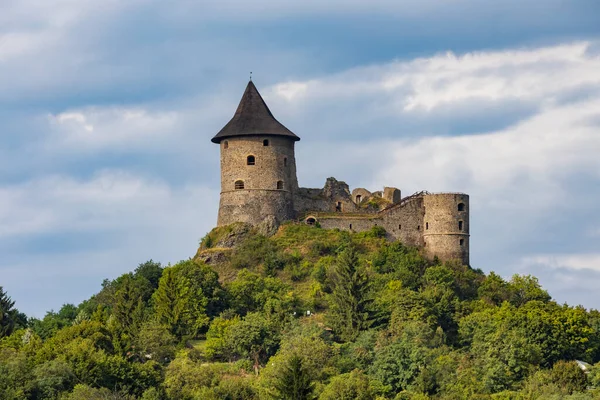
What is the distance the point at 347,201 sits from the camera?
316 ft

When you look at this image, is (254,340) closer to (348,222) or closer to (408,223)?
(348,222)

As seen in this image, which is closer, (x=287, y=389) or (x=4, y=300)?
(x=287, y=389)

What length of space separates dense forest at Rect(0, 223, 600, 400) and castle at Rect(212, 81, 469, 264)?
3.25ft

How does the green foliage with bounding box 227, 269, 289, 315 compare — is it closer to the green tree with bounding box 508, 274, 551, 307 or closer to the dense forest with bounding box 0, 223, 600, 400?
the dense forest with bounding box 0, 223, 600, 400

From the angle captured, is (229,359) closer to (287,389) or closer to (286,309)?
(286,309)

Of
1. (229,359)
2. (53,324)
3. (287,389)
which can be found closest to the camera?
(287,389)

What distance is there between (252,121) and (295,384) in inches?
883

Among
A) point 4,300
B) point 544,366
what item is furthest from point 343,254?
point 4,300

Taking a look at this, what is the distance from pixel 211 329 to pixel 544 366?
55.0 ft

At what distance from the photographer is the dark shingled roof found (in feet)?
304

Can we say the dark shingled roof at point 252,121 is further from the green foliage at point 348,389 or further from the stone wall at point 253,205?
the green foliage at point 348,389

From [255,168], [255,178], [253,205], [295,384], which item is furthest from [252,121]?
[295,384]

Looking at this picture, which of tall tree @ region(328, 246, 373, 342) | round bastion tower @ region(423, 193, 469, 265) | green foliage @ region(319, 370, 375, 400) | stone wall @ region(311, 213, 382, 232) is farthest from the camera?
stone wall @ region(311, 213, 382, 232)

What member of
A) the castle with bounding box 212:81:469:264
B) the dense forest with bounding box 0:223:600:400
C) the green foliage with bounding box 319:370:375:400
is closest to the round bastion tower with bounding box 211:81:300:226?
the castle with bounding box 212:81:469:264
